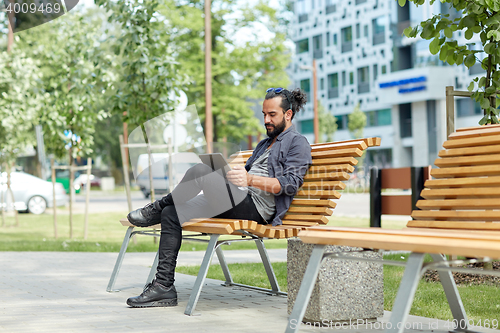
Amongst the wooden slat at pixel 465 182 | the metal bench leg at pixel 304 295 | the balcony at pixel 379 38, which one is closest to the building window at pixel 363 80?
the balcony at pixel 379 38

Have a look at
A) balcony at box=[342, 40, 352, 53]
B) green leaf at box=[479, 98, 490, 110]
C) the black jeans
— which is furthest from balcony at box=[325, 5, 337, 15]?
the black jeans

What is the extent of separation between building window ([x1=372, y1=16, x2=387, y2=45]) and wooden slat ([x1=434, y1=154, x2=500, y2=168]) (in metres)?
43.4

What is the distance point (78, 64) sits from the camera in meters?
11.5

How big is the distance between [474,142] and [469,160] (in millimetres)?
119

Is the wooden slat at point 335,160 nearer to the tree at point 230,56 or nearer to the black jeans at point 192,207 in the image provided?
the black jeans at point 192,207

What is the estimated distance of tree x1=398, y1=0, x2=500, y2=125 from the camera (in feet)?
17.7

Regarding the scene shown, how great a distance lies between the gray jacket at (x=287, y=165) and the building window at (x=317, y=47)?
48.2 m

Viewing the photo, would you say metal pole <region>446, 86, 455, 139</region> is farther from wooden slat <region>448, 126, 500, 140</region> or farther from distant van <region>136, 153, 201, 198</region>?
distant van <region>136, 153, 201, 198</region>

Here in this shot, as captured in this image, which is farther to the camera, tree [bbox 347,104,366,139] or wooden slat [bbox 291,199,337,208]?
tree [bbox 347,104,366,139]

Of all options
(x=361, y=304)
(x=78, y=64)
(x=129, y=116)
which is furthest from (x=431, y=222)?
(x=78, y=64)

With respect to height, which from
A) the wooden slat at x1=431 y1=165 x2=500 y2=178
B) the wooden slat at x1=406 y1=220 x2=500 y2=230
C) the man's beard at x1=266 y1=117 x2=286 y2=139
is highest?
the man's beard at x1=266 y1=117 x2=286 y2=139

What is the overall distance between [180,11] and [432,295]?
2267cm

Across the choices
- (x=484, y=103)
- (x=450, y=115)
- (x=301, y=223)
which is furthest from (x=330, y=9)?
(x=301, y=223)

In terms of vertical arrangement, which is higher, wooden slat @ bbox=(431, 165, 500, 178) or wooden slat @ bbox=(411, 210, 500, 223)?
wooden slat @ bbox=(431, 165, 500, 178)
